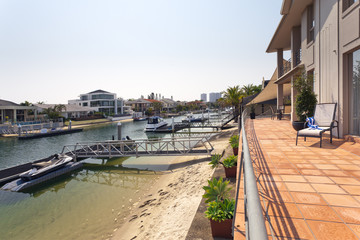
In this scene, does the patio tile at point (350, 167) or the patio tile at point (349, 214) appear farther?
the patio tile at point (350, 167)

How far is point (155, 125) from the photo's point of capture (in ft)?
119

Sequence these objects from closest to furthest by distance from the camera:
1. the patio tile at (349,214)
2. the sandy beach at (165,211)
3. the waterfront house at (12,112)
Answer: the patio tile at (349,214) < the sandy beach at (165,211) < the waterfront house at (12,112)

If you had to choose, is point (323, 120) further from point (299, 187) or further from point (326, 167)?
point (299, 187)

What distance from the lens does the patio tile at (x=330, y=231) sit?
6.71ft

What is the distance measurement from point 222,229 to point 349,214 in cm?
178

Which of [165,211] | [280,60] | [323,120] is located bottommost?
[165,211]

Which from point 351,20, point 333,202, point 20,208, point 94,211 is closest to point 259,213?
point 333,202

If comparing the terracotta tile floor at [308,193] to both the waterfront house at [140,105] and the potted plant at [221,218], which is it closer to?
the potted plant at [221,218]

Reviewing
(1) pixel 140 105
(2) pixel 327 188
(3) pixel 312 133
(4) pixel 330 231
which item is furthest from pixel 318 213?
(1) pixel 140 105

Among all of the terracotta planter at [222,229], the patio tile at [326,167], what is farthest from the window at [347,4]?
the terracotta planter at [222,229]

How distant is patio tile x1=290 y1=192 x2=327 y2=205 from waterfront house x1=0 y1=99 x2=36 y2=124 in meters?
55.0

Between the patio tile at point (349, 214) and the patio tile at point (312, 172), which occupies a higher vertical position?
the patio tile at point (312, 172)

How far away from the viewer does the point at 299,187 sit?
3.13m

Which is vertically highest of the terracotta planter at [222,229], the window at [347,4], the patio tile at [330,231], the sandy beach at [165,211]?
the window at [347,4]
